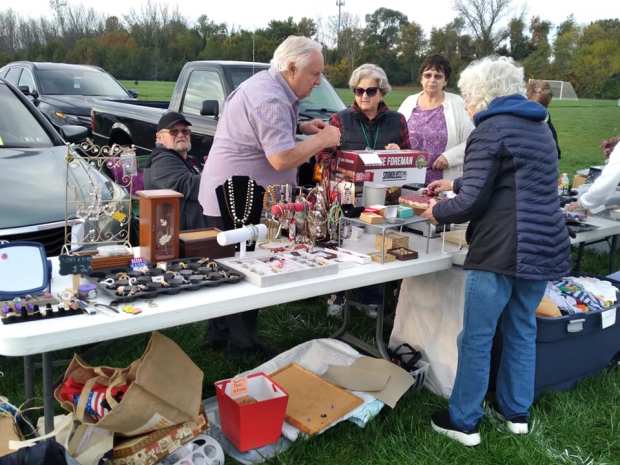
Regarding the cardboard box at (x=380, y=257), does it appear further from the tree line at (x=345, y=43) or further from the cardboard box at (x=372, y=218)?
the tree line at (x=345, y=43)

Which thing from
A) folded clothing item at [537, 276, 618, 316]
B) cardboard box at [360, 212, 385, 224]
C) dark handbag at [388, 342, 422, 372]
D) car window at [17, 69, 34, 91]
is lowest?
dark handbag at [388, 342, 422, 372]

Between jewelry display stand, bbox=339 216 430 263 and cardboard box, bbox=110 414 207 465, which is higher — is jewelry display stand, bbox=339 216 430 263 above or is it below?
above

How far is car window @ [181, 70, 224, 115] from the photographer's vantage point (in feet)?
19.4

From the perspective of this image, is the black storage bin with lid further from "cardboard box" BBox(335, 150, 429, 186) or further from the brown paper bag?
the brown paper bag

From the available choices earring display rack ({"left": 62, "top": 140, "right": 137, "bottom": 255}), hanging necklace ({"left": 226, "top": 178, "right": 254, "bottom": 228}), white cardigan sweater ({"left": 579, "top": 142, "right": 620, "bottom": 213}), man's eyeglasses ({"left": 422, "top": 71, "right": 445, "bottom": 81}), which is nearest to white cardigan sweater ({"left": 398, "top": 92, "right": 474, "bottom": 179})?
man's eyeglasses ({"left": 422, "top": 71, "right": 445, "bottom": 81})

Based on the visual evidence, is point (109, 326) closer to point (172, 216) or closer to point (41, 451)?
point (41, 451)

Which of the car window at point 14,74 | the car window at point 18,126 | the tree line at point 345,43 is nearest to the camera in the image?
the car window at point 18,126

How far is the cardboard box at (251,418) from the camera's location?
7.28 ft

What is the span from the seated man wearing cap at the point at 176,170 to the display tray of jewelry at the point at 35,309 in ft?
4.58

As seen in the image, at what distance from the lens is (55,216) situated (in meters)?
3.08

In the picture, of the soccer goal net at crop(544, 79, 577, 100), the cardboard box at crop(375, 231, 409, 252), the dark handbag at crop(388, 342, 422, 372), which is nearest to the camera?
the cardboard box at crop(375, 231, 409, 252)

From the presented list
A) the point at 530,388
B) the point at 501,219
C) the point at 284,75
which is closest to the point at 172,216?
the point at 284,75

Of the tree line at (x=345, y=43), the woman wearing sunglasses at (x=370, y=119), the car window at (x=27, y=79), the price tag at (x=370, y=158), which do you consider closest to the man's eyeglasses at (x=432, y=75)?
the woman wearing sunglasses at (x=370, y=119)

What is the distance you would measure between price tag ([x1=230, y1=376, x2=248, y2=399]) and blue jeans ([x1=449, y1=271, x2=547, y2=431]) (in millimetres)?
899
